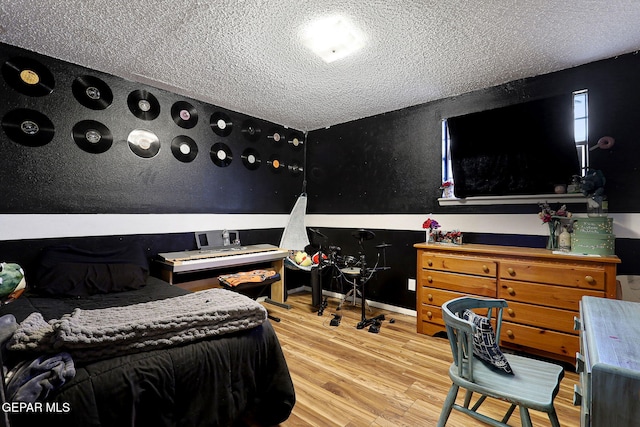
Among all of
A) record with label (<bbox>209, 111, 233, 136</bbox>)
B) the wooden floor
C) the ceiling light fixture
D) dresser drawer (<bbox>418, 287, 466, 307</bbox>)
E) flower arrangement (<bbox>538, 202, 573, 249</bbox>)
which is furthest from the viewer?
record with label (<bbox>209, 111, 233, 136</bbox>)

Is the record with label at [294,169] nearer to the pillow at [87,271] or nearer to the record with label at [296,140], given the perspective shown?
the record with label at [296,140]

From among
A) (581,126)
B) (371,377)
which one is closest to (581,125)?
(581,126)

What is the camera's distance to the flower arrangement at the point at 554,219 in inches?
95.8

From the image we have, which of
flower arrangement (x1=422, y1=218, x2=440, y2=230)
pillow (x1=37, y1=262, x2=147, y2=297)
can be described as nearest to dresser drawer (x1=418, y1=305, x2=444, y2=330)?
flower arrangement (x1=422, y1=218, x2=440, y2=230)

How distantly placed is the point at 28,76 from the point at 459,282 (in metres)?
4.19

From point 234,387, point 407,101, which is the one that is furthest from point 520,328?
point 407,101

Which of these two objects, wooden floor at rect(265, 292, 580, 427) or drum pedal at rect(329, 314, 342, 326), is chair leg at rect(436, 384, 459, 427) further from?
drum pedal at rect(329, 314, 342, 326)

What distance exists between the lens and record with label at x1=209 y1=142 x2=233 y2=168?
355 cm

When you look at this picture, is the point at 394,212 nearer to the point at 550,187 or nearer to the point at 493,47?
the point at 550,187

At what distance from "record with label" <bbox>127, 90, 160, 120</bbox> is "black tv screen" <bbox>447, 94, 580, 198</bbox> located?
3.21 meters

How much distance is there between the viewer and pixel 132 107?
114 inches

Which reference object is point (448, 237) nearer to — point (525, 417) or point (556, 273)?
point (556, 273)

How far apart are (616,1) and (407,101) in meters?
1.81

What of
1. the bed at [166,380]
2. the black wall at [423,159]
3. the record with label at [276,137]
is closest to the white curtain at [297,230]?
the black wall at [423,159]
